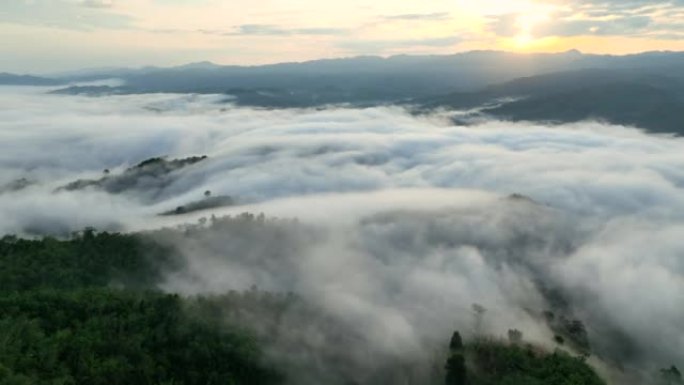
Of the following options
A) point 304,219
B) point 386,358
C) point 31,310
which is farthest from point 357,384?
point 304,219

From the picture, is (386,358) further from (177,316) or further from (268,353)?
(177,316)

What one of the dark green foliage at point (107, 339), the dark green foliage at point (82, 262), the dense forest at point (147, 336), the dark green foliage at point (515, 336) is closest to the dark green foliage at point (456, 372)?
the dense forest at point (147, 336)

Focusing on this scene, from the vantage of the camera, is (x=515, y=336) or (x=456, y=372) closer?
(x=456, y=372)

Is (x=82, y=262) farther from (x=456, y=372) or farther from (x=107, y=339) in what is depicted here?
(x=456, y=372)

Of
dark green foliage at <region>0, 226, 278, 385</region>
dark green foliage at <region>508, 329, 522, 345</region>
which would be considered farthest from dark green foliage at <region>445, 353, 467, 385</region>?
dark green foliage at <region>0, 226, 278, 385</region>

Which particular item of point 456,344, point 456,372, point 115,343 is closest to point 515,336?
point 456,344

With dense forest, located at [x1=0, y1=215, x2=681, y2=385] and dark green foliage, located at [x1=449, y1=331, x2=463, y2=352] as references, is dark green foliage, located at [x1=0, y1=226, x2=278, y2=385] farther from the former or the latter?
dark green foliage, located at [x1=449, y1=331, x2=463, y2=352]

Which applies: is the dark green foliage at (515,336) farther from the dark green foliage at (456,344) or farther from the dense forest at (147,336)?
the dark green foliage at (456,344)
